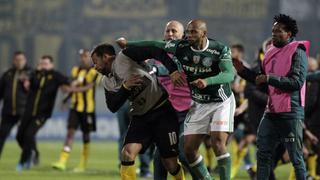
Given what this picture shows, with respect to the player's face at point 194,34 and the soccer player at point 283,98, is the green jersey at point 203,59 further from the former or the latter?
the soccer player at point 283,98

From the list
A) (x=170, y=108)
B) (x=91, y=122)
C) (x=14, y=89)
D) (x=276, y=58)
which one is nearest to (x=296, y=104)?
(x=276, y=58)

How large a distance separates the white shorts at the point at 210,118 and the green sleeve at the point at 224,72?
0.51m

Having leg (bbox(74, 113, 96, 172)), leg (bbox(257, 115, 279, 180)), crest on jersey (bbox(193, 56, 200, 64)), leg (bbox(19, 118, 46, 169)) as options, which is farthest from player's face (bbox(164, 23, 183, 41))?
leg (bbox(19, 118, 46, 169))

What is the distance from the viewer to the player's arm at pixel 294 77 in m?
12.4

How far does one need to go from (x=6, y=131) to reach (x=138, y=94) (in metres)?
8.40

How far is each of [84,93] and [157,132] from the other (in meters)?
8.20

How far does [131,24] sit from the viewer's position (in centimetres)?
3462

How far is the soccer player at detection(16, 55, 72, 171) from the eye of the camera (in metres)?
20.5

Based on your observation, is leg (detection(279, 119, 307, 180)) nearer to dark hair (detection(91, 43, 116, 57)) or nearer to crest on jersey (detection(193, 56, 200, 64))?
crest on jersey (detection(193, 56, 200, 64))

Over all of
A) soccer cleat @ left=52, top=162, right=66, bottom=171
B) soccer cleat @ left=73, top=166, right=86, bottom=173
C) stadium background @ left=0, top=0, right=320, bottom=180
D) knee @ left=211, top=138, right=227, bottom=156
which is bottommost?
soccer cleat @ left=73, top=166, right=86, bottom=173

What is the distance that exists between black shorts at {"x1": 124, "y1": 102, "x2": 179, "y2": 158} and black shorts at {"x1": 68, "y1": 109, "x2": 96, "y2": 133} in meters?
7.78

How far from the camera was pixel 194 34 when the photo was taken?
1261 centimetres

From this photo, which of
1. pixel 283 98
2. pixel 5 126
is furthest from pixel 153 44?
pixel 5 126

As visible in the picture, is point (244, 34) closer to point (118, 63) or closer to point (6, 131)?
point (6, 131)
